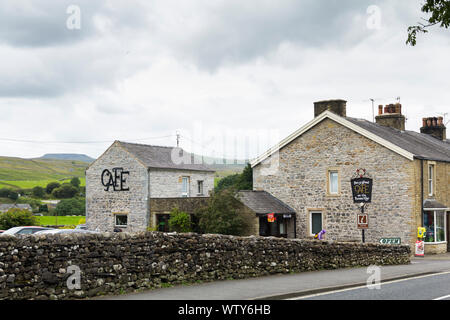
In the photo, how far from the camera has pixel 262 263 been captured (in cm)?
1714

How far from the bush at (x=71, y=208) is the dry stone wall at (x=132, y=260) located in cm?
7844

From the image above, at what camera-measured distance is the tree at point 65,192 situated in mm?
128375

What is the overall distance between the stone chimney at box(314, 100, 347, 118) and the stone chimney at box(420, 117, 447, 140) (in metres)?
13.0

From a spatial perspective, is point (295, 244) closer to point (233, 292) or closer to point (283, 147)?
point (233, 292)

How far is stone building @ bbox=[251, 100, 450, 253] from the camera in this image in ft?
104

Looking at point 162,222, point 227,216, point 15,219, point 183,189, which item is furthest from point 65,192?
point 227,216

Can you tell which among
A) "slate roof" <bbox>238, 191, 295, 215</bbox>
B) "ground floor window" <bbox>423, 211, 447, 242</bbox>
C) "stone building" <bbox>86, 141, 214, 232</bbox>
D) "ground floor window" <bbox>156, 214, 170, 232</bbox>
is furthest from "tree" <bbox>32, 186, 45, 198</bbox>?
"ground floor window" <bbox>423, 211, 447, 242</bbox>

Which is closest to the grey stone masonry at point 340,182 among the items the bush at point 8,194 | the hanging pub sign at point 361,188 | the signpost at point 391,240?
the signpost at point 391,240

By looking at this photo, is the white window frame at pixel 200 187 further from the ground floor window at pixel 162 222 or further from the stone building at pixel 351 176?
the stone building at pixel 351 176

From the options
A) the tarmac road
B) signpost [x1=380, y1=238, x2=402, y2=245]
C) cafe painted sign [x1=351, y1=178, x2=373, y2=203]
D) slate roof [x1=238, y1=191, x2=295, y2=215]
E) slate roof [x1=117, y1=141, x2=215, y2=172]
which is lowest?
signpost [x1=380, y1=238, x2=402, y2=245]

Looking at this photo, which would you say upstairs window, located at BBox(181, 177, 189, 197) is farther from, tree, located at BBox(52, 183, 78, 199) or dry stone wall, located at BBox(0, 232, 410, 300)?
tree, located at BBox(52, 183, 78, 199)

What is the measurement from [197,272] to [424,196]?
69.8ft

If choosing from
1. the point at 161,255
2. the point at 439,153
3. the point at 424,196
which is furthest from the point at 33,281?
the point at 439,153

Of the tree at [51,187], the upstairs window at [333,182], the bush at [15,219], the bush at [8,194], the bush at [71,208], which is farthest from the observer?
the tree at [51,187]
